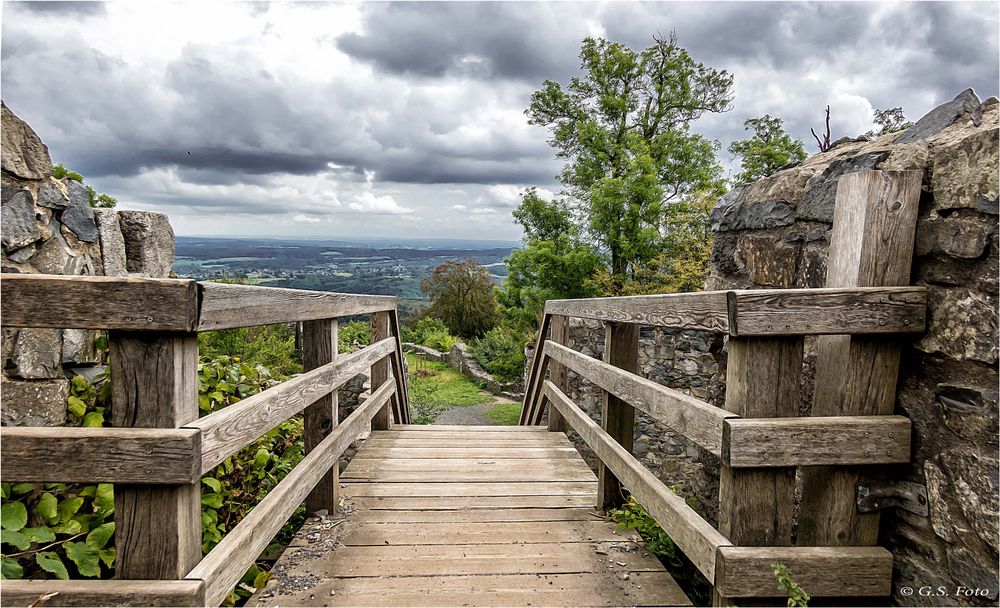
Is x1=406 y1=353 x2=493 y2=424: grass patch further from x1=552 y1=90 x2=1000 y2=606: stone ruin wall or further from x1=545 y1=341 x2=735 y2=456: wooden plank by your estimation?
x1=552 y1=90 x2=1000 y2=606: stone ruin wall

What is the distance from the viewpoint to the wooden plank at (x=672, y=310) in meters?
1.65

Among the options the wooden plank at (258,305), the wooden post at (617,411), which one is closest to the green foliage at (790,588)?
the wooden post at (617,411)

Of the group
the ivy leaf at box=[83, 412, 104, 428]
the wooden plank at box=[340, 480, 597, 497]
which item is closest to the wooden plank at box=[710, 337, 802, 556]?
the wooden plank at box=[340, 480, 597, 497]

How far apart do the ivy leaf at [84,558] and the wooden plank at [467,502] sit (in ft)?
4.10

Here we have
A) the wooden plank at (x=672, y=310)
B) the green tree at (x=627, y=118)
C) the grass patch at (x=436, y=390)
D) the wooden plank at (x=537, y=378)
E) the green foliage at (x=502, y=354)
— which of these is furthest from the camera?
the green tree at (x=627, y=118)

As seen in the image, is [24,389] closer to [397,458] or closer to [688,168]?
[397,458]

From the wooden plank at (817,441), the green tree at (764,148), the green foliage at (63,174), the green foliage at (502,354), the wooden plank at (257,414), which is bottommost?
the green foliage at (502,354)

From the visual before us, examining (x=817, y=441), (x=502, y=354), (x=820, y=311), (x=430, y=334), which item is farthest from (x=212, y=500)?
(x=430, y=334)

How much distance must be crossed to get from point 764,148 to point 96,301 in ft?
61.0

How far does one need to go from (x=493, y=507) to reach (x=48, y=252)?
9.05 feet

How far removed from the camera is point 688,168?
16.4 meters

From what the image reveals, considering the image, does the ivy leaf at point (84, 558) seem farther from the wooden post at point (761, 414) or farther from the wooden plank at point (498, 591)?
the wooden post at point (761, 414)

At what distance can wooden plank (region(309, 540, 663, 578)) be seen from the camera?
234 cm

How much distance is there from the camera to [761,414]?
5.24 feet
